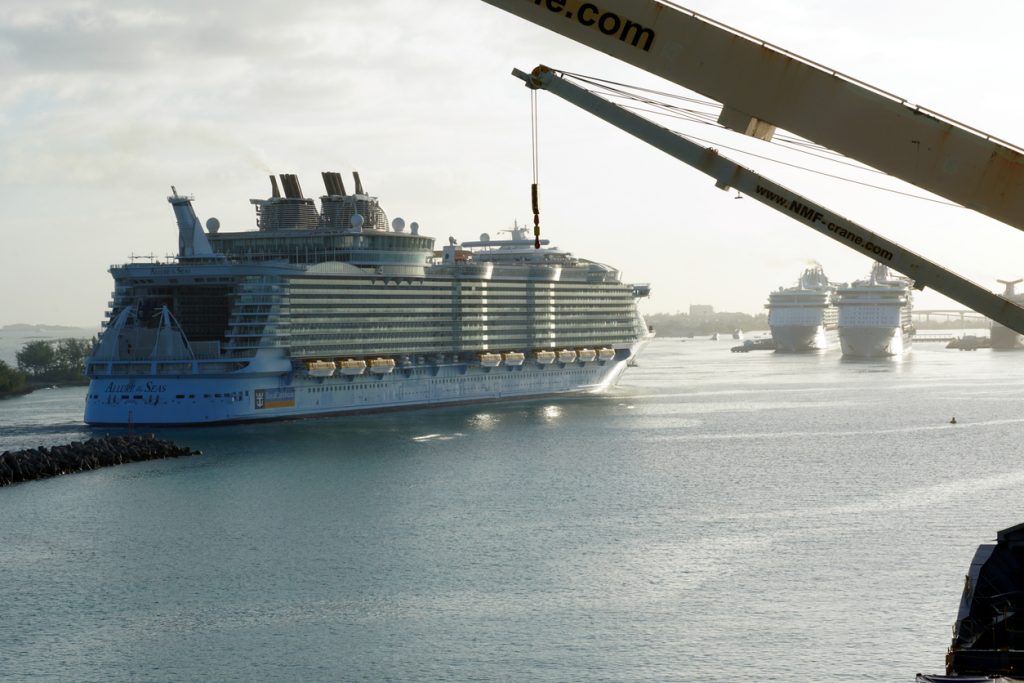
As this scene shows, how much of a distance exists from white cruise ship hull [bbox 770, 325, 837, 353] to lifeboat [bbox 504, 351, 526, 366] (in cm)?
9741

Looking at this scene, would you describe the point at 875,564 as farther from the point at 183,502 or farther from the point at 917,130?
the point at 183,502

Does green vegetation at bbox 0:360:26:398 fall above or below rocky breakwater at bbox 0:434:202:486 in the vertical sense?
above

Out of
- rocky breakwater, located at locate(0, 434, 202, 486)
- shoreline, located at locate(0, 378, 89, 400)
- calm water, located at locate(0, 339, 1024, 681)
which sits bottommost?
calm water, located at locate(0, 339, 1024, 681)

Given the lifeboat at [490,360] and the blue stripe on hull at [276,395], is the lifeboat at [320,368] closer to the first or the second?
the blue stripe on hull at [276,395]

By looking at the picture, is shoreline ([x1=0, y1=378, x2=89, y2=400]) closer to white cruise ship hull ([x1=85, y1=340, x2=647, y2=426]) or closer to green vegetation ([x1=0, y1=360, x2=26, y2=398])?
green vegetation ([x1=0, y1=360, x2=26, y2=398])

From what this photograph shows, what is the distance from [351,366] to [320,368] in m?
3.01

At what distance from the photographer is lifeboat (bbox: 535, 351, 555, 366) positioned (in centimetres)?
9106

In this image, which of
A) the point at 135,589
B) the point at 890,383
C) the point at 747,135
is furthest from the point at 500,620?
the point at 890,383

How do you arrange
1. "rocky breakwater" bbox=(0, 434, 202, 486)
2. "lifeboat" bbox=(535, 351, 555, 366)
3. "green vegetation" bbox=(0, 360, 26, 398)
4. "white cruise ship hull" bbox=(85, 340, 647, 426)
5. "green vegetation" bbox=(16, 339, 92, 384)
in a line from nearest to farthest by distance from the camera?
"rocky breakwater" bbox=(0, 434, 202, 486) → "white cruise ship hull" bbox=(85, 340, 647, 426) → "lifeboat" bbox=(535, 351, 555, 366) → "green vegetation" bbox=(0, 360, 26, 398) → "green vegetation" bbox=(16, 339, 92, 384)

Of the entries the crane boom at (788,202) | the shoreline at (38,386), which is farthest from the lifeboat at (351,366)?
the crane boom at (788,202)

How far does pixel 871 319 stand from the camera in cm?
15738

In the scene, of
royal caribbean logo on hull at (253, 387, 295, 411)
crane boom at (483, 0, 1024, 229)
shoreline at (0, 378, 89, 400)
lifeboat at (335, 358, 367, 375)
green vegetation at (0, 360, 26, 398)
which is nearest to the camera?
crane boom at (483, 0, 1024, 229)

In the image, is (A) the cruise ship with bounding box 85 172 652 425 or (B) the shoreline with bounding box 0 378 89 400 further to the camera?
(B) the shoreline with bounding box 0 378 89 400

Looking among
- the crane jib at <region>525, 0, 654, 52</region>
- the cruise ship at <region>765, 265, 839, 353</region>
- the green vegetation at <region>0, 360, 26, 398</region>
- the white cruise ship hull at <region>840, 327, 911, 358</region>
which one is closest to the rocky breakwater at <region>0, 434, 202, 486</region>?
the crane jib at <region>525, 0, 654, 52</region>
